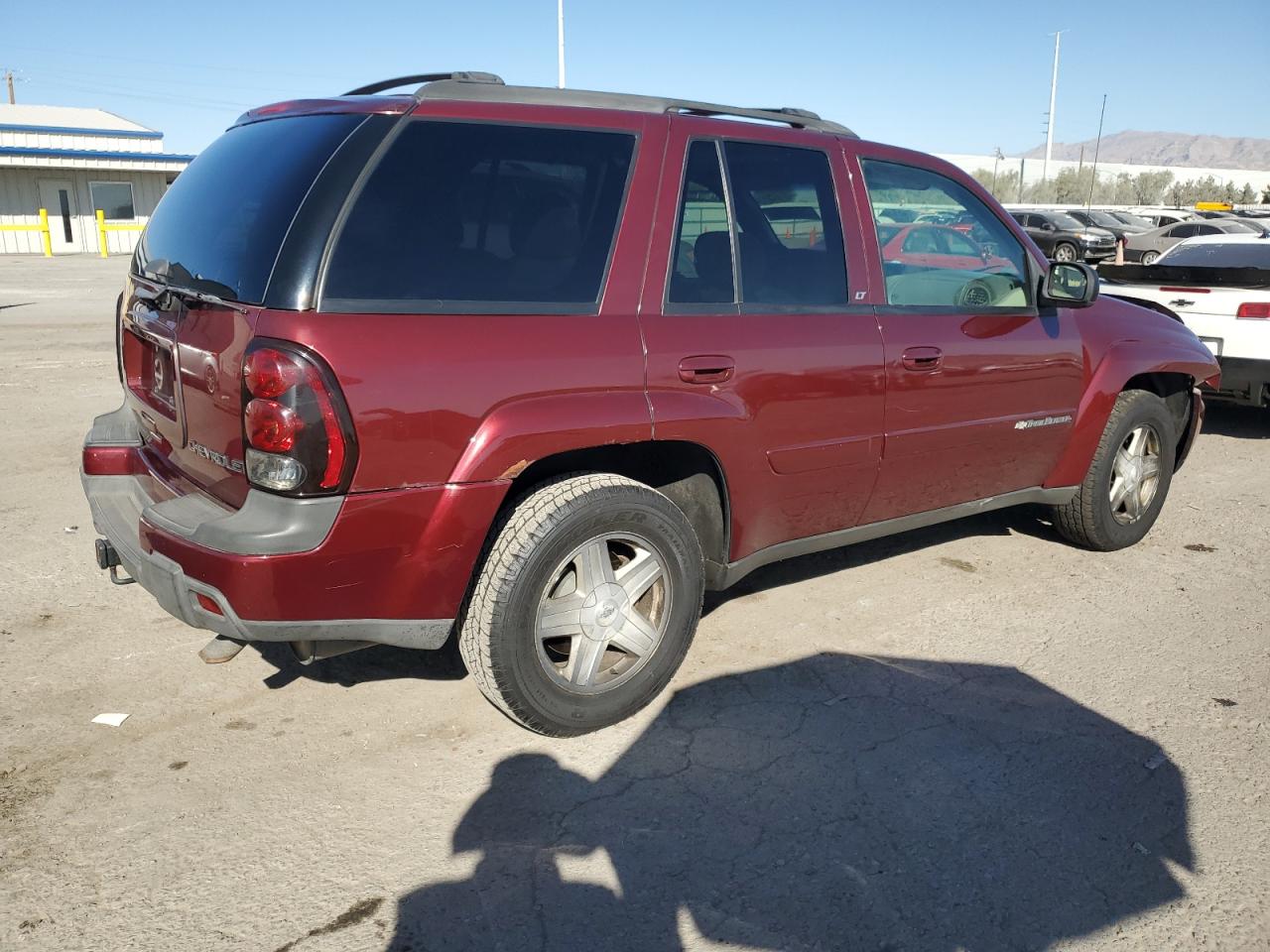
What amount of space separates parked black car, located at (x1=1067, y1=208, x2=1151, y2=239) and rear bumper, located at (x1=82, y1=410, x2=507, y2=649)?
31.9 metres

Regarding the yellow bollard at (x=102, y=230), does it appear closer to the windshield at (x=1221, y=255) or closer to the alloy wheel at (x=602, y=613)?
the windshield at (x=1221, y=255)

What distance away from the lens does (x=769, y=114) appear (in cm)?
396

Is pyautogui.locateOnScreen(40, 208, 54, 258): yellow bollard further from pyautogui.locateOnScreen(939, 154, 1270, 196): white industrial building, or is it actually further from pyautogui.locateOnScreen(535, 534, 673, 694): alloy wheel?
pyautogui.locateOnScreen(939, 154, 1270, 196): white industrial building

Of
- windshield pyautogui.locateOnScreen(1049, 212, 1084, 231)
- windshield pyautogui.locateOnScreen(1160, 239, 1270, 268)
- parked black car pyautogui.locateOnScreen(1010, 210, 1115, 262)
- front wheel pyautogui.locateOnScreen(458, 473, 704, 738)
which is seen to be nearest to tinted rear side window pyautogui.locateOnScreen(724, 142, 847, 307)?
front wheel pyautogui.locateOnScreen(458, 473, 704, 738)

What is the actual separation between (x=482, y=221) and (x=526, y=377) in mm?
490

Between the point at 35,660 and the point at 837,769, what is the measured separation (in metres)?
2.96

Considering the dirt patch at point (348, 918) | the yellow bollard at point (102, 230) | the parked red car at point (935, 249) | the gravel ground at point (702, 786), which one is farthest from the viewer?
the yellow bollard at point (102, 230)

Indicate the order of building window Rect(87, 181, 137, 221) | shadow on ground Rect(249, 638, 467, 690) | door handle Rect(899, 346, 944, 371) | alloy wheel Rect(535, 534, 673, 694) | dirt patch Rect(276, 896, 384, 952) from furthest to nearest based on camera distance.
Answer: building window Rect(87, 181, 137, 221) < door handle Rect(899, 346, 944, 371) < shadow on ground Rect(249, 638, 467, 690) < alloy wheel Rect(535, 534, 673, 694) < dirt patch Rect(276, 896, 384, 952)

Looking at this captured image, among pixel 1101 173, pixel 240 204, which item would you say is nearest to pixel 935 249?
pixel 240 204

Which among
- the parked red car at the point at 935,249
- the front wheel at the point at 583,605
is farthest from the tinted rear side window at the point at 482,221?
the parked red car at the point at 935,249

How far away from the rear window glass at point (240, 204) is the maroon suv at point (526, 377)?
0.05ft

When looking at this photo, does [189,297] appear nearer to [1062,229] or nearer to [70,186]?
[1062,229]

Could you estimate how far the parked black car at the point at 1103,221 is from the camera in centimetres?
3119

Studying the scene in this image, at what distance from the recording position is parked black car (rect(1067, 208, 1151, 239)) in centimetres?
3119
